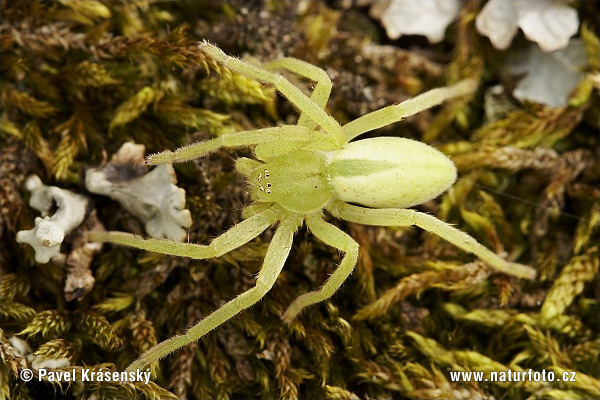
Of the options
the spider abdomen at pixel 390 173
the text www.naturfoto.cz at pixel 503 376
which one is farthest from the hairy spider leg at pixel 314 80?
the text www.naturfoto.cz at pixel 503 376

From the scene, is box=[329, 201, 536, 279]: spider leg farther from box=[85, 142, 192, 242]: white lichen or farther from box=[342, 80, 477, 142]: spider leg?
box=[85, 142, 192, 242]: white lichen

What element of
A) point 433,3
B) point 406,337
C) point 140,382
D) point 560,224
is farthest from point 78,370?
point 433,3

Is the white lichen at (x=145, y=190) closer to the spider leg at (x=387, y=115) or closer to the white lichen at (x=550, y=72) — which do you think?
the spider leg at (x=387, y=115)

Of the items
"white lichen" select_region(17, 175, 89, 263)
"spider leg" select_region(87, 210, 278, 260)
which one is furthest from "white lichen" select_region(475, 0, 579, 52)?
"white lichen" select_region(17, 175, 89, 263)

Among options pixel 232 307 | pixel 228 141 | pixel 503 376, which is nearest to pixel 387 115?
pixel 228 141

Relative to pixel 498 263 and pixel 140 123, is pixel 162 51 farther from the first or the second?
pixel 498 263

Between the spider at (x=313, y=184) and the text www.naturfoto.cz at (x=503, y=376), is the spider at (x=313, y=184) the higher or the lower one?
the higher one
